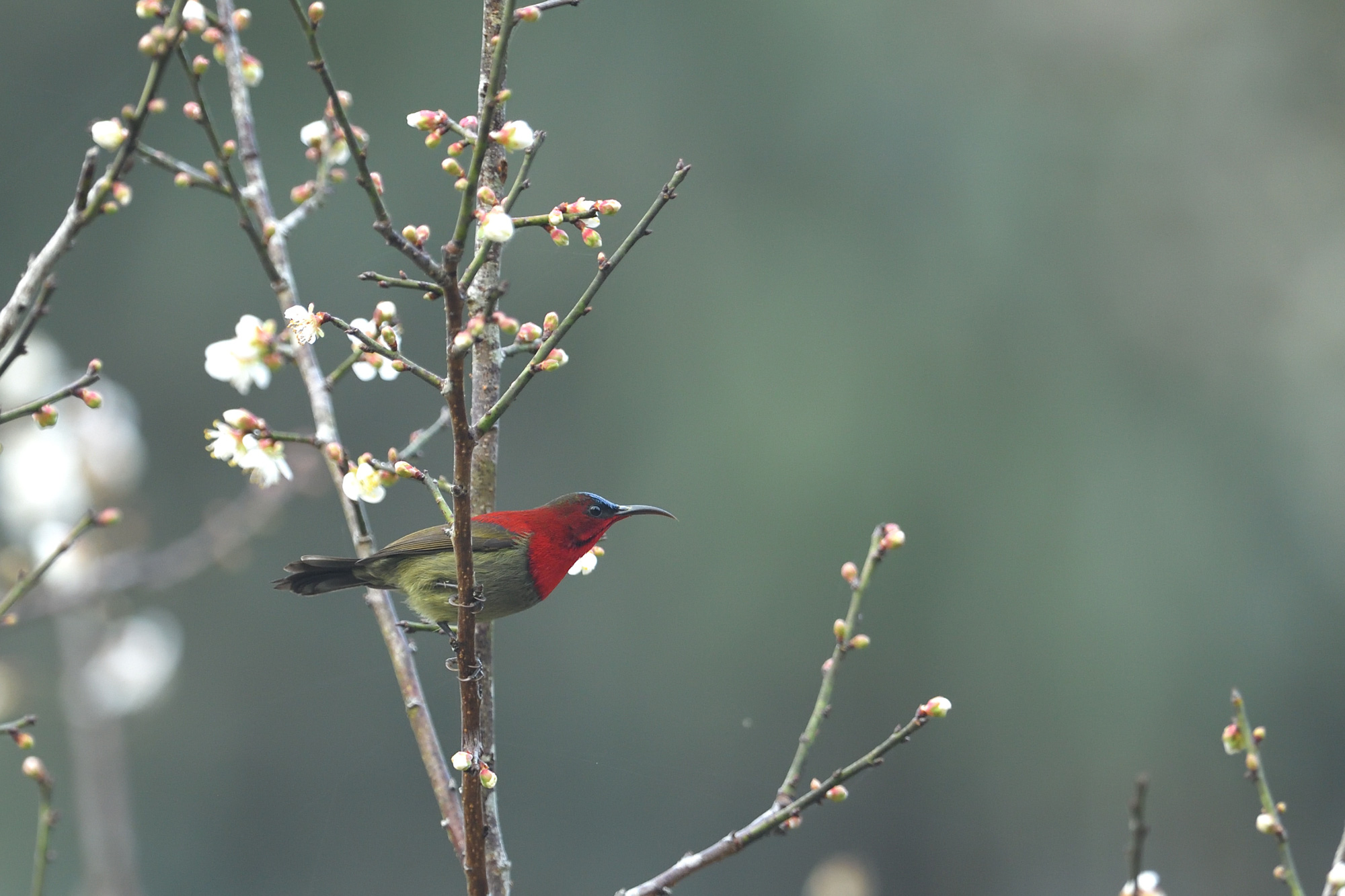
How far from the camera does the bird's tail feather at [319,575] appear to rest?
2.45 m

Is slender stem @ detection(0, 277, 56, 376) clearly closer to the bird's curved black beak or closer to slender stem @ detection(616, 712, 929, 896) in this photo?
slender stem @ detection(616, 712, 929, 896)

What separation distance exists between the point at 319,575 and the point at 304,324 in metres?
1.02

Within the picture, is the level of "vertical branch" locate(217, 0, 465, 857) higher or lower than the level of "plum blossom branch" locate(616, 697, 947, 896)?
higher

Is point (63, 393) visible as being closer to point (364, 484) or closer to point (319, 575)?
point (364, 484)

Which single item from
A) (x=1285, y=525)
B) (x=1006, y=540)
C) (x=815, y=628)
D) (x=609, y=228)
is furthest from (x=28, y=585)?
(x=1285, y=525)

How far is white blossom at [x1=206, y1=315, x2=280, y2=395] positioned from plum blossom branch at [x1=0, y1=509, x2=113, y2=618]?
0.27 m

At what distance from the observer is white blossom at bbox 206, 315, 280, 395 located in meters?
1.49

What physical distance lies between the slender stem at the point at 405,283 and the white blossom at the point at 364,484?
25 centimetres

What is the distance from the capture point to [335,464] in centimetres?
190

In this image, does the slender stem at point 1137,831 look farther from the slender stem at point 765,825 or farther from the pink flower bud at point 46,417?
the pink flower bud at point 46,417

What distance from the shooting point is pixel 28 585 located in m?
1.54

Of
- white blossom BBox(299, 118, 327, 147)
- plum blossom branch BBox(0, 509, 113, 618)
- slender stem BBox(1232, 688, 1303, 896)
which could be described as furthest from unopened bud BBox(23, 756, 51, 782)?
slender stem BBox(1232, 688, 1303, 896)

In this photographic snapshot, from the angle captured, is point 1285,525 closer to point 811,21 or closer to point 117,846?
point 811,21

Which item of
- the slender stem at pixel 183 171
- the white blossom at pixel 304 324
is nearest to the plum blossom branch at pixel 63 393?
the white blossom at pixel 304 324
